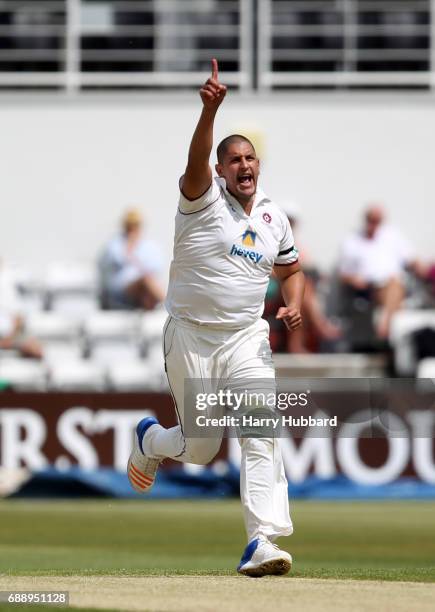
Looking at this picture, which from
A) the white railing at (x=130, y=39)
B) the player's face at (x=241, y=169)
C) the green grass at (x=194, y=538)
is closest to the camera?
the player's face at (x=241, y=169)

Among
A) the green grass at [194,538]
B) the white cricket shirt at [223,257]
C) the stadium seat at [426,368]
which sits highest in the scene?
the white cricket shirt at [223,257]

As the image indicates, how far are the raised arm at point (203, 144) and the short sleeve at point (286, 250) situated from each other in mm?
580

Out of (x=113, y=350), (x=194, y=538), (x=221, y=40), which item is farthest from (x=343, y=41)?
(x=194, y=538)

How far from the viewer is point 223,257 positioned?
6.32 m

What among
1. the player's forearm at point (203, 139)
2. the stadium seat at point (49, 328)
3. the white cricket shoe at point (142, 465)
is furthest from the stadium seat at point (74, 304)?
the player's forearm at point (203, 139)

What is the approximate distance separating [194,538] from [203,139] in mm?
4786

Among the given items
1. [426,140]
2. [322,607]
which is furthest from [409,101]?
[322,607]

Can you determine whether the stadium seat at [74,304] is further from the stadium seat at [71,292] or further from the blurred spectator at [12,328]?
the blurred spectator at [12,328]

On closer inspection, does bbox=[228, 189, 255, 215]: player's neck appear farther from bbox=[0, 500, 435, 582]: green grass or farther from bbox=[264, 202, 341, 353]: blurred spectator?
bbox=[264, 202, 341, 353]: blurred spectator

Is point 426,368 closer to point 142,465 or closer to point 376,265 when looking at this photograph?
point 376,265

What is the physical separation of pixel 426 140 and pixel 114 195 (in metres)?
3.40

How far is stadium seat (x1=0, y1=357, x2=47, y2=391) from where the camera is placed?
1310cm

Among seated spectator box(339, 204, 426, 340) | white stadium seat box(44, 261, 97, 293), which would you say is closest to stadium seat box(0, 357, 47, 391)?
white stadium seat box(44, 261, 97, 293)

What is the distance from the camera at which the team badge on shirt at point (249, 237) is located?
6.31 meters
